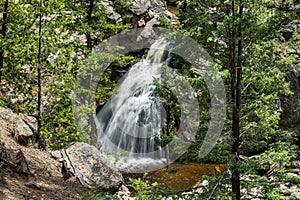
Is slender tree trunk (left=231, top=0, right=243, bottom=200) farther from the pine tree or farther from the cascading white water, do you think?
the cascading white water

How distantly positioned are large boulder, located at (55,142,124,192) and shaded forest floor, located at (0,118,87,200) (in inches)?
8.5

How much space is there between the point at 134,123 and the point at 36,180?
815cm

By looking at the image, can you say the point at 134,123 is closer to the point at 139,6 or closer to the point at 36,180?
the point at 139,6

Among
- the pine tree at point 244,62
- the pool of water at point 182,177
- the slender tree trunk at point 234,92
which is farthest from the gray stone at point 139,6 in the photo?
the slender tree trunk at point 234,92

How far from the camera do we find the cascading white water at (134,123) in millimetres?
14289

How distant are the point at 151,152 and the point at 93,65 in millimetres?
5661

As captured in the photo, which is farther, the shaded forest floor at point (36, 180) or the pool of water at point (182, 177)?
the pool of water at point (182, 177)

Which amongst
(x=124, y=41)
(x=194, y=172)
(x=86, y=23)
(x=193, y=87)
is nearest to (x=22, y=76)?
(x=86, y=23)

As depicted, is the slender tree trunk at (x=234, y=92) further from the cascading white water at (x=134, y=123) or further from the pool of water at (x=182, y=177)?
the cascading white water at (x=134, y=123)

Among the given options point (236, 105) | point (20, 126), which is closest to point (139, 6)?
point (20, 126)

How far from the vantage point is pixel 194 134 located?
20.1ft

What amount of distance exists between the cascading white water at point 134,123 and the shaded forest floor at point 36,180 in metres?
5.88

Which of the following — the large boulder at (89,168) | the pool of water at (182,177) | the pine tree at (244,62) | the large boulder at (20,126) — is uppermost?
the pine tree at (244,62)

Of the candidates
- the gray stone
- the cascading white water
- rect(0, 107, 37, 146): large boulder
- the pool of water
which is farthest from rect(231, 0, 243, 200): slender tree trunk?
the gray stone
